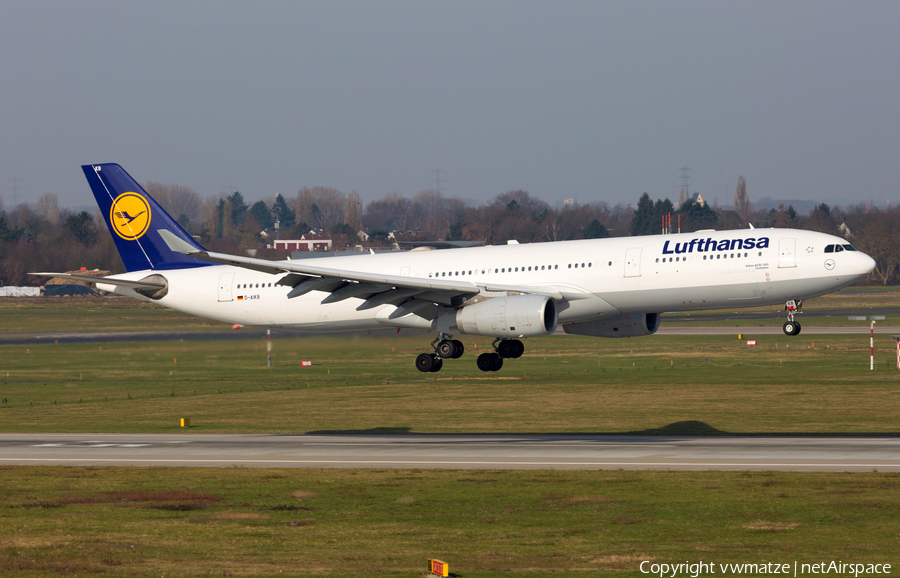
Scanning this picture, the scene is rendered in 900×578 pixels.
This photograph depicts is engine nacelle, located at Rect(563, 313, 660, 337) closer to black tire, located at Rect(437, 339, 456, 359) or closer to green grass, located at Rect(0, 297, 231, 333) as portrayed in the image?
black tire, located at Rect(437, 339, 456, 359)

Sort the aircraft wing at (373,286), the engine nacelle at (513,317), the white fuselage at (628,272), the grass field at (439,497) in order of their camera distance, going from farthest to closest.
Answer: the aircraft wing at (373,286) < the white fuselage at (628,272) < the engine nacelle at (513,317) < the grass field at (439,497)

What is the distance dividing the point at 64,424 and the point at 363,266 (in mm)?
23508

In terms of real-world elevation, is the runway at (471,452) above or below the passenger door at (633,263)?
below

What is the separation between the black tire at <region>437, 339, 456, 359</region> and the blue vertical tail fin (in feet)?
50.9

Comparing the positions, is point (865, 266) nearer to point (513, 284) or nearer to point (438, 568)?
point (513, 284)

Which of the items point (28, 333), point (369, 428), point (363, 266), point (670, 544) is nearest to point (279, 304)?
point (363, 266)

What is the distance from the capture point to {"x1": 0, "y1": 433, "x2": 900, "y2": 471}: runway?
135 ft

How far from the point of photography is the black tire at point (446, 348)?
50.1 m

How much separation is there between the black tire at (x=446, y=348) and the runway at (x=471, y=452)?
14.1ft

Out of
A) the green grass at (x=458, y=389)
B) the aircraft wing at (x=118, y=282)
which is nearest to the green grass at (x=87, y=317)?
the green grass at (x=458, y=389)

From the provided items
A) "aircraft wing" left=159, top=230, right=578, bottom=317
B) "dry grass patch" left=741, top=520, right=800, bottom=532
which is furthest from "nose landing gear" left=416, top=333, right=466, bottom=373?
"dry grass patch" left=741, top=520, right=800, bottom=532

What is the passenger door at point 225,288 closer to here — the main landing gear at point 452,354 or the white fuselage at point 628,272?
the white fuselage at point 628,272

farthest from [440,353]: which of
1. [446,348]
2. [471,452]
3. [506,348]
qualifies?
[471,452]

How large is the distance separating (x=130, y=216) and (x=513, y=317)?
2438 centimetres
